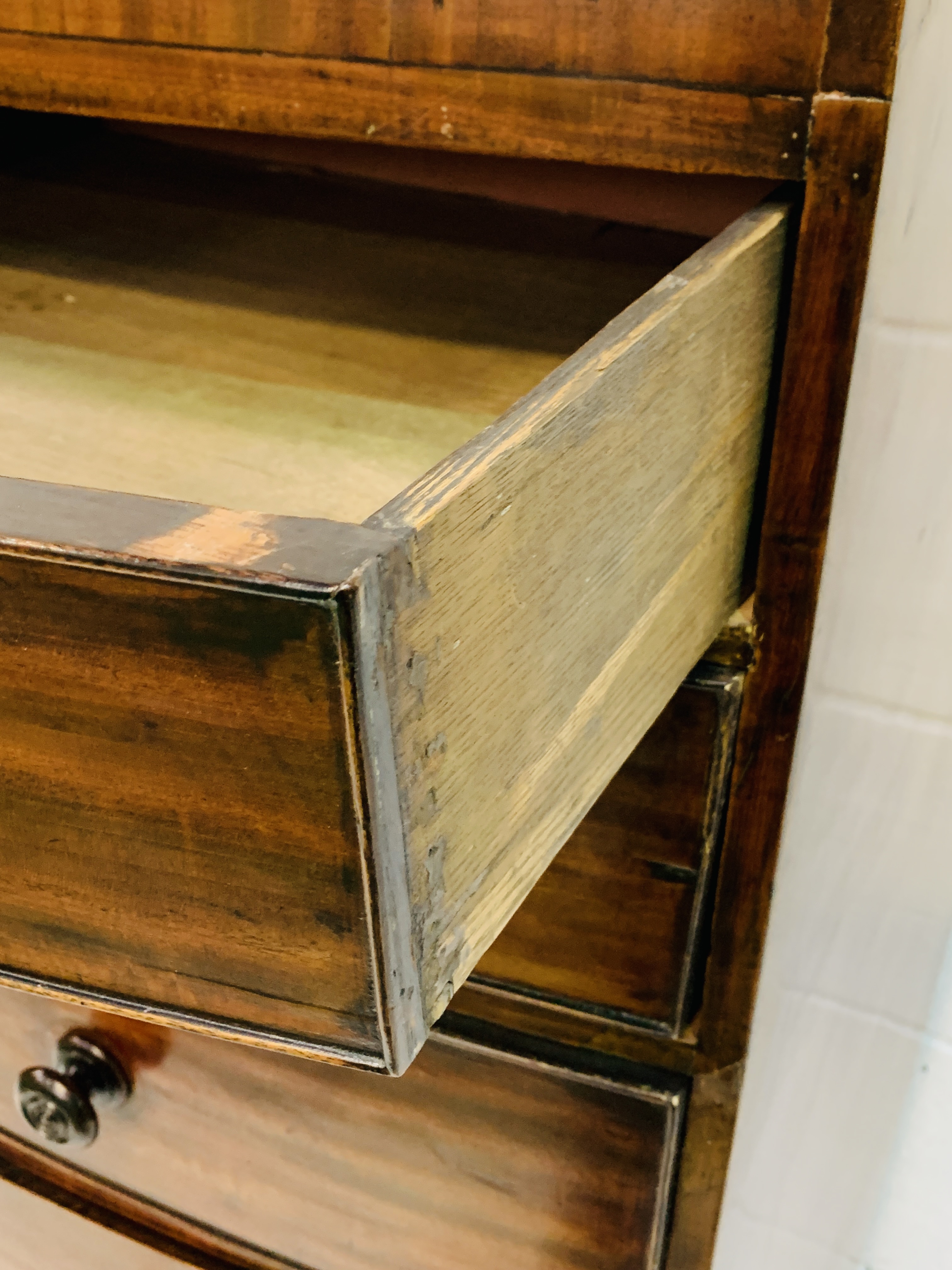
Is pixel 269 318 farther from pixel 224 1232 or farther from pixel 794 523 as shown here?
pixel 224 1232

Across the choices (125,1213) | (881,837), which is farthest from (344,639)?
(125,1213)

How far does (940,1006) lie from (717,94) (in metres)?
0.53

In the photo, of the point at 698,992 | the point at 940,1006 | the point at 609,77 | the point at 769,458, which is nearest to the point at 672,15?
the point at 609,77

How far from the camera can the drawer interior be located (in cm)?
38

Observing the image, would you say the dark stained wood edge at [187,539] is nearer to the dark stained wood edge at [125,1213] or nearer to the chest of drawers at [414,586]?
the chest of drawers at [414,586]

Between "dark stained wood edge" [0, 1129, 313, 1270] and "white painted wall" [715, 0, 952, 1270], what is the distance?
0.32m

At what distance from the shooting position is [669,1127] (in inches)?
19.5

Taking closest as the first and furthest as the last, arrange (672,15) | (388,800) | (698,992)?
(388,800) → (672,15) → (698,992)

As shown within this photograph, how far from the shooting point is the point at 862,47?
0.33 meters

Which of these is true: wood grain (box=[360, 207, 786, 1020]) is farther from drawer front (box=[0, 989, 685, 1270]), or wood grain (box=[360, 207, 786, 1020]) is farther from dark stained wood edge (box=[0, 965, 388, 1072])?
drawer front (box=[0, 989, 685, 1270])

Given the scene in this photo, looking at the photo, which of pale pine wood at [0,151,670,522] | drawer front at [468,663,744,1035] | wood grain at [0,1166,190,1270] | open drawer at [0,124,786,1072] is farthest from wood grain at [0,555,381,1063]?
wood grain at [0,1166,190,1270]

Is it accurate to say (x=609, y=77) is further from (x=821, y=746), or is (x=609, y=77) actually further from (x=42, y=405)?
(x=821, y=746)

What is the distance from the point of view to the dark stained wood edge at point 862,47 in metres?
0.32

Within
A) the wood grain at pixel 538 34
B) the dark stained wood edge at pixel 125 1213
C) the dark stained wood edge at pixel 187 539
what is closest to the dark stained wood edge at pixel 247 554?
the dark stained wood edge at pixel 187 539
